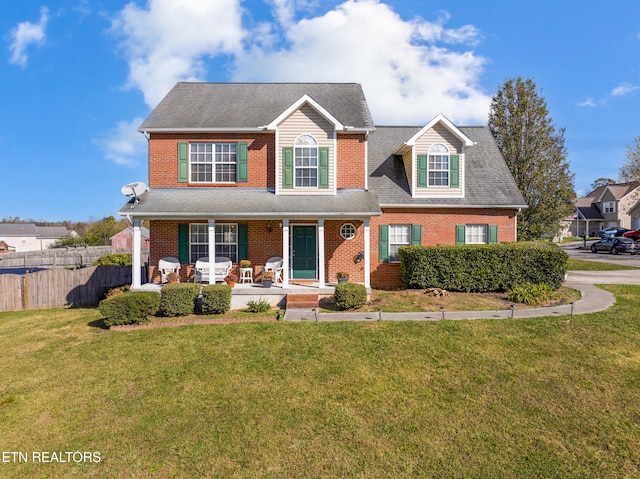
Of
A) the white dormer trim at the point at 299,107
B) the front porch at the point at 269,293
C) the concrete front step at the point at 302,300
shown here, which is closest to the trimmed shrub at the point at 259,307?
the front porch at the point at 269,293

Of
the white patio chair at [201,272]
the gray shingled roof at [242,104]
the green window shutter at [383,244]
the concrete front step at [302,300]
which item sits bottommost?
the concrete front step at [302,300]

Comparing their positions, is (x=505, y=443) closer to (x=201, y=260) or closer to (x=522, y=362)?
(x=522, y=362)

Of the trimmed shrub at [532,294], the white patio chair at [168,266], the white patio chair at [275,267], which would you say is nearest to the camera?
the trimmed shrub at [532,294]

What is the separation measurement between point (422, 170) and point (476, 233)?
3.78m

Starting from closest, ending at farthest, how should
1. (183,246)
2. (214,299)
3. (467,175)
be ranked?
(214,299), (183,246), (467,175)

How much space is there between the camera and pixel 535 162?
72.7 feet

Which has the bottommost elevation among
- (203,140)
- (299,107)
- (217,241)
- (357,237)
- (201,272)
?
(201,272)

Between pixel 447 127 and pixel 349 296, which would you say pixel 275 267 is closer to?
pixel 349 296

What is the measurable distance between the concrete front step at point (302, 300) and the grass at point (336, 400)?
2.09m

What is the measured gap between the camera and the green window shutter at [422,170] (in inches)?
599

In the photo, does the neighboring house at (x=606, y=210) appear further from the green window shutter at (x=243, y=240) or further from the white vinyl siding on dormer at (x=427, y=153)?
the green window shutter at (x=243, y=240)

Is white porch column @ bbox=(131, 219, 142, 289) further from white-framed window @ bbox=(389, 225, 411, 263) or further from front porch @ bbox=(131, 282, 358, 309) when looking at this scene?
white-framed window @ bbox=(389, 225, 411, 263)

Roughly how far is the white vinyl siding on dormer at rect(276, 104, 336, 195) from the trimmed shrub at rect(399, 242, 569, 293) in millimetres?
5017

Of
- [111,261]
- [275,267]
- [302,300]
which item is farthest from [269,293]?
[111,261]
